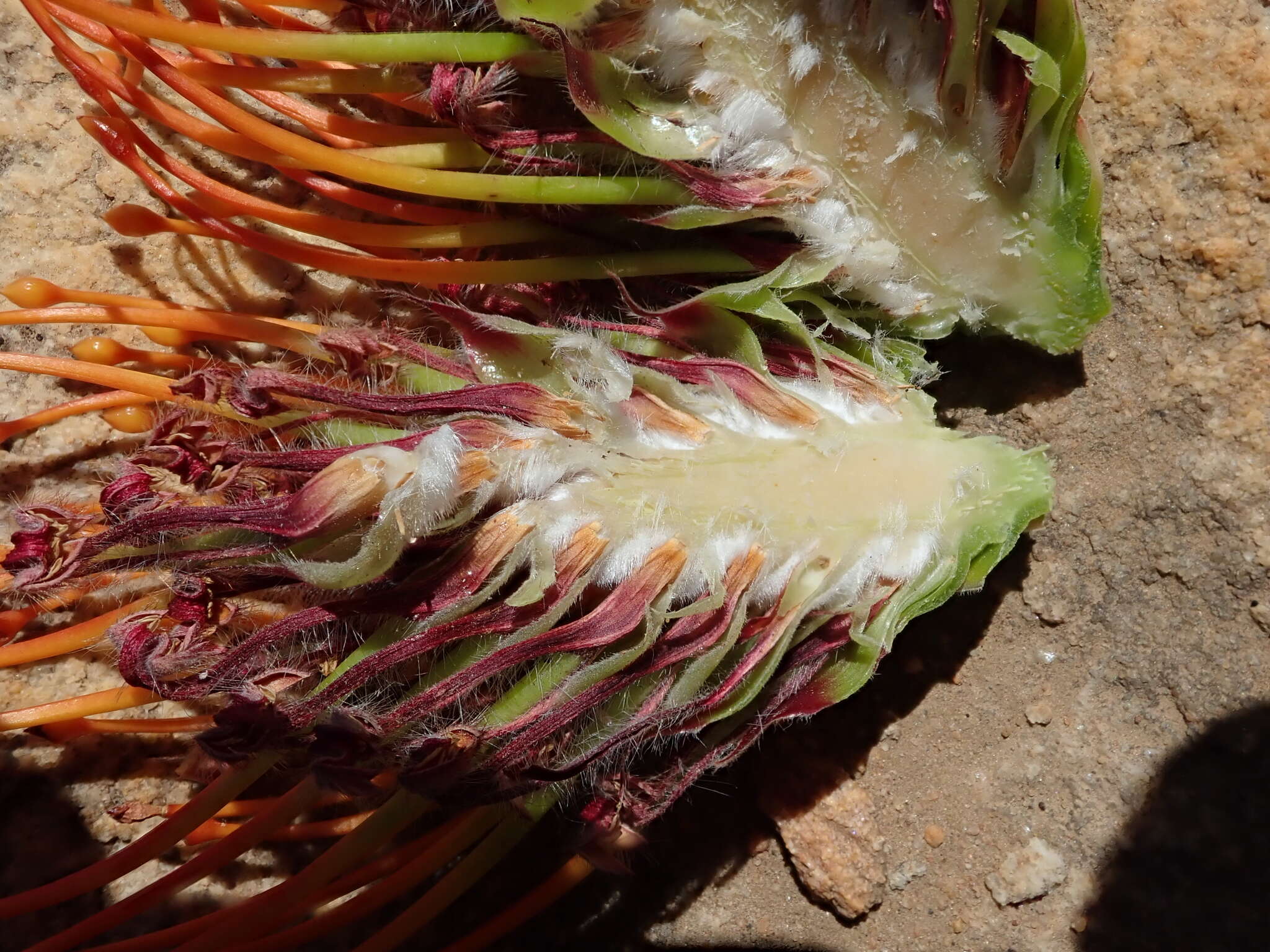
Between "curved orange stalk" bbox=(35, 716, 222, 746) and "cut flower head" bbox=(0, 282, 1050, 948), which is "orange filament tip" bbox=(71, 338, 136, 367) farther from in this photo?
"curved orange stalk" bbox=(35, 716, 222, 746)

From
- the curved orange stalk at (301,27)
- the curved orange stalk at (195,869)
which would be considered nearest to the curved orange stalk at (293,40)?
the curved orange stalk at (301,27)

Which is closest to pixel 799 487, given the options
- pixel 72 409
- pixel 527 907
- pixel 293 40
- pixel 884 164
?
pixel 884 164

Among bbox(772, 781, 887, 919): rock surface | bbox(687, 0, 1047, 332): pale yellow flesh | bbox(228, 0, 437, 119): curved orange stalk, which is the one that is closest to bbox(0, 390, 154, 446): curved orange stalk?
bbox(228, 0, 437, 119): curved orange stalk

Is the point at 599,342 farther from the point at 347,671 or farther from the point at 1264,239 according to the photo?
the point at 1264,239

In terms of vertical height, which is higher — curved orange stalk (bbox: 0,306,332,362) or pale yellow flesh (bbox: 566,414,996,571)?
curved orange stalk (bbox: 0,306,332,362)

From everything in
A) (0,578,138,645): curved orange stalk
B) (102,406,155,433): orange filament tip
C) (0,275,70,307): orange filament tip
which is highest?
(0,275,70,307): orange filament tip

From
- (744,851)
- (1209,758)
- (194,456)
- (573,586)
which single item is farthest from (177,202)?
(1209,758)
